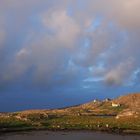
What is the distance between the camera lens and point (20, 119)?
15612 centimetres

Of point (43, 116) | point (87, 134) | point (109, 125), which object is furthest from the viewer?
point (43, 116)

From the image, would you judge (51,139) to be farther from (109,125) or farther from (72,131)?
(109,125)

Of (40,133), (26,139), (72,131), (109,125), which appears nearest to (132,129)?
(109,125)

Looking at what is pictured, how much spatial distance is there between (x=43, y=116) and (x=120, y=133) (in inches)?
2313

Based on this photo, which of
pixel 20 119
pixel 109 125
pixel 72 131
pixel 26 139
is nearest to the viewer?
pixel 26 139

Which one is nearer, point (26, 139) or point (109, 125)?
point (26, 139)

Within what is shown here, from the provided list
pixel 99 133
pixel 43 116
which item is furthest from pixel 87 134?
pixel 43 116

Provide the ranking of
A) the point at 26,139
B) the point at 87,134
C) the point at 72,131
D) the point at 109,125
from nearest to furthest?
the point at 26,139
the point at 87,134
the point at 72,131
the point at 109,125

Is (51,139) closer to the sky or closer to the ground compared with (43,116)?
closer to the ground

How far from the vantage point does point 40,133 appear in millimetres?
118250

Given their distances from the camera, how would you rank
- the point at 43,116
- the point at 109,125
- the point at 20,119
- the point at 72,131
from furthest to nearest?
the point at 43,116 → the point at 20,119 → the point at 109,125 → the point at 72,131

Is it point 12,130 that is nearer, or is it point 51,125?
point 12,130

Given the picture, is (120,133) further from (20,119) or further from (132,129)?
(20,119)

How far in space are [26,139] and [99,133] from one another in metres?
27.3
